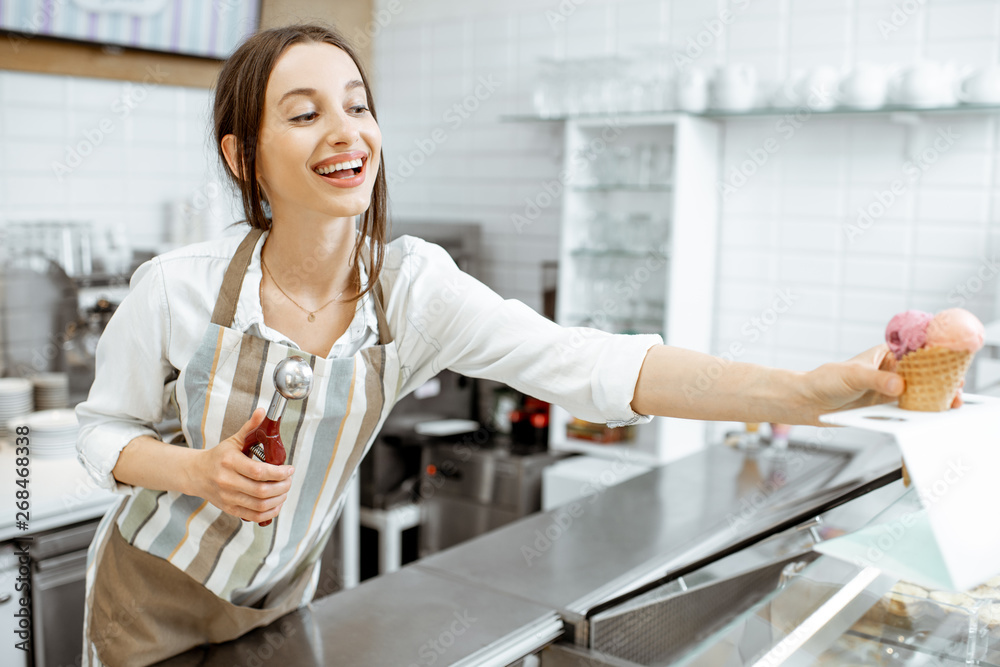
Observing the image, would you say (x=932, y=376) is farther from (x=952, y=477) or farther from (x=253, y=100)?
(x=253, y=100)

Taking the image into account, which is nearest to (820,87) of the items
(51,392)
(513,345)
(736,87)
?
(736,87)

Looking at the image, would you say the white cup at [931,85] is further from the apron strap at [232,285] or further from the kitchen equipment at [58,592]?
the kitchen equipment at [58,592]

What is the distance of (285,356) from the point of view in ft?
3.62

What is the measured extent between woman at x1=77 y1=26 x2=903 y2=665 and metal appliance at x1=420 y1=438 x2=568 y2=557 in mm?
2233

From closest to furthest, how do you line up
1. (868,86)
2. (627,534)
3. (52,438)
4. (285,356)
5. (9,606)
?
1. (285,356)
2. (627,534)
3. (9,606)
4. (52,438)
5. (868,86)

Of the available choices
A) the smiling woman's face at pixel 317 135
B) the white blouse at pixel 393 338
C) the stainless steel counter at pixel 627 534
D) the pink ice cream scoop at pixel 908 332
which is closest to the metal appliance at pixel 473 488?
the stainless steel counter at pixel 627 534

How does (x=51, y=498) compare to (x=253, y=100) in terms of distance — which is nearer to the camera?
(x=253, y=100)

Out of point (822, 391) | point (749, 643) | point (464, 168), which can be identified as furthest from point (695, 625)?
point (464, 168)

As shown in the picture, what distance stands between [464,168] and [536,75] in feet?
2.08

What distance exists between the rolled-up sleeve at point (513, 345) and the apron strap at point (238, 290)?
0.04 meters

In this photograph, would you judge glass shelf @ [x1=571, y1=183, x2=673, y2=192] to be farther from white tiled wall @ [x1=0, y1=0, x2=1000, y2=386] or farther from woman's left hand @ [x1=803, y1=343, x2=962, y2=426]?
woman's left hand @ [x1=803, y1=343, x2=962, y2=426]

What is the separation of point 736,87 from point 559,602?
232 centimetres

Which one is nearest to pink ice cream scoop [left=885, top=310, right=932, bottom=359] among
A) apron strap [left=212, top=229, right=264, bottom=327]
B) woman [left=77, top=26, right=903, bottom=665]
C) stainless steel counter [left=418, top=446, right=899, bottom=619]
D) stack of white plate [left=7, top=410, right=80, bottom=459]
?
woman [left=77, top=26, right=903, bottom=665]

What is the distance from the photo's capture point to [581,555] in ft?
4.93
